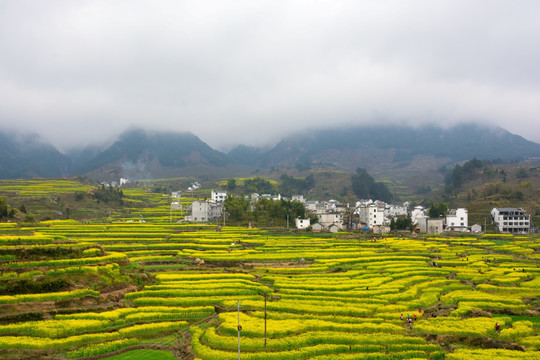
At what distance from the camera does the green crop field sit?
2692 cm

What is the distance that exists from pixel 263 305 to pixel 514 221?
87.7 m

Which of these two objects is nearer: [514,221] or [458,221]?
[514,221]

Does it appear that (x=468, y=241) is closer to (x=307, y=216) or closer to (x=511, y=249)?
(x=511, y=249)

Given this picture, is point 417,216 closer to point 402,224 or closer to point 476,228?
point 402,224

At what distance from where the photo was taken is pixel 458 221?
103875mm

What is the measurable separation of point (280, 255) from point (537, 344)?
118 ft

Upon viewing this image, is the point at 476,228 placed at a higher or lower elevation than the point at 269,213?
lower

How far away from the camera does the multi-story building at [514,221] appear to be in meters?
98.2

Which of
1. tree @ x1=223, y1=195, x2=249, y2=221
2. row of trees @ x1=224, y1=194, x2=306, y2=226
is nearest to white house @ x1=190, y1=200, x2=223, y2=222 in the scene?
row of trees @ x1=224, y1=194, x2=306, y2=226

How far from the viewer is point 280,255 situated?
59.7 metres

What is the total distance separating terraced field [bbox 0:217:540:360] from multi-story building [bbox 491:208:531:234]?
4185 centimetres

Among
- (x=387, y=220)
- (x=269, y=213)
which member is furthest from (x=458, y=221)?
(x=269, y=213)

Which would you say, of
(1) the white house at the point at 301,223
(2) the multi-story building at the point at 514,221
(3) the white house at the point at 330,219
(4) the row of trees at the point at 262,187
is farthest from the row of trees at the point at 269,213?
(4) the row of trees at the point at 262,187

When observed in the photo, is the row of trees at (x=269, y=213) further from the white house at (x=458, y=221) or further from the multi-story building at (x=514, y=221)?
the multi-story building at (x=514, y=221)
